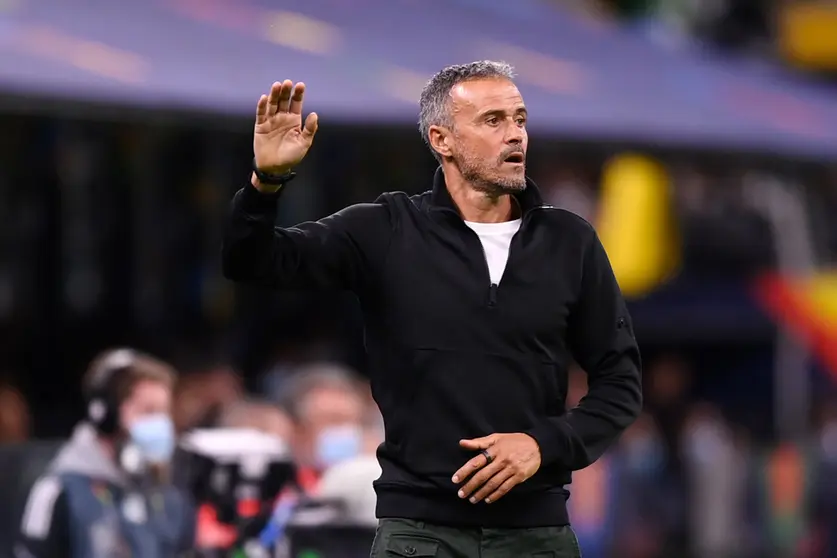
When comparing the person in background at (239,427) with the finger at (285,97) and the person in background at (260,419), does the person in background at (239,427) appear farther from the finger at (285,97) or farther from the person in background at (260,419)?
the finger at (285,97)

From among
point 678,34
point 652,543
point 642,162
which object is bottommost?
point 652,543

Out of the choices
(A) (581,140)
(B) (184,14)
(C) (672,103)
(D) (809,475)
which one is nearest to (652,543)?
(D) (809,475)

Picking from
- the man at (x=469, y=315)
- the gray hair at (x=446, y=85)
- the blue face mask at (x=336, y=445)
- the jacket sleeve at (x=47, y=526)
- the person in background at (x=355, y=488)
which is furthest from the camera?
the blue face mask at (x=336, y=445)

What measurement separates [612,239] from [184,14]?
16.0 feet

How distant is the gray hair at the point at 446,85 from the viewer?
540cm

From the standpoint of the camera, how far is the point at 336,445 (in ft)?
32.1

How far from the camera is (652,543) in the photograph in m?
14.9

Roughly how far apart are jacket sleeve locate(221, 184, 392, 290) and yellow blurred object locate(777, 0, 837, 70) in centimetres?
2343

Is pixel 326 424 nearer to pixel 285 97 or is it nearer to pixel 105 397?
pixel 105 397

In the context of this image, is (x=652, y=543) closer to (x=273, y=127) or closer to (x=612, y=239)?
(x=612, y=239)

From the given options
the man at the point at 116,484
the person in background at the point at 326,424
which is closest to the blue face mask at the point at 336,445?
the person in background at the point at 326,424

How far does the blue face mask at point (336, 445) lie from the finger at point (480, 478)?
15.4 feet

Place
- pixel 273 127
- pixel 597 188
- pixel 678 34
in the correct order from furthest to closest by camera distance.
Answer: pixel 678 34 < pixel 597 188 < pixel 273 127

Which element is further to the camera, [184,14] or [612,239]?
[612,239]
